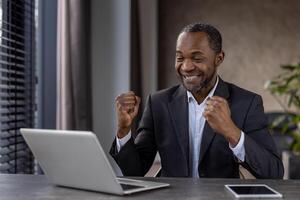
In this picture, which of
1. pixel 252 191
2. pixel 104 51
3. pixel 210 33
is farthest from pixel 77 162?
pixel 104 51

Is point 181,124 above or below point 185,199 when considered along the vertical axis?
above

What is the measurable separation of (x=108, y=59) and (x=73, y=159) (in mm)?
2501

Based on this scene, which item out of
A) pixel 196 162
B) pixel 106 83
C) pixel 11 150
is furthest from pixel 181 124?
pixel 106 83

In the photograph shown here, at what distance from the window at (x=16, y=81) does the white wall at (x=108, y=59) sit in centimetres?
79

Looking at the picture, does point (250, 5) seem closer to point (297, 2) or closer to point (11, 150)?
point (297, 2)

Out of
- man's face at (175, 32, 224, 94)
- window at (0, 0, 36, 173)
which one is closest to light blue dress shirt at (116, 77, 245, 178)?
man's face at (175, 32, 224, 94)

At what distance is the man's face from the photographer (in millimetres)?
1820

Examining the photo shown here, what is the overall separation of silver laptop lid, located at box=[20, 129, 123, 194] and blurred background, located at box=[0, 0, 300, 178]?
125 centimetres

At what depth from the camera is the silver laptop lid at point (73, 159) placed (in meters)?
1.17

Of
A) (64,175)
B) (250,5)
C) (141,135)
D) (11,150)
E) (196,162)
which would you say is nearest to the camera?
(64,175)

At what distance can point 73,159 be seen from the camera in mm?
1235

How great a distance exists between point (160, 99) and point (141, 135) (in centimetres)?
18

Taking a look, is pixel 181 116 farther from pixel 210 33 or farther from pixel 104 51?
pixel 104 51

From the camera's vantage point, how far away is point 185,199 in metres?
1.18
